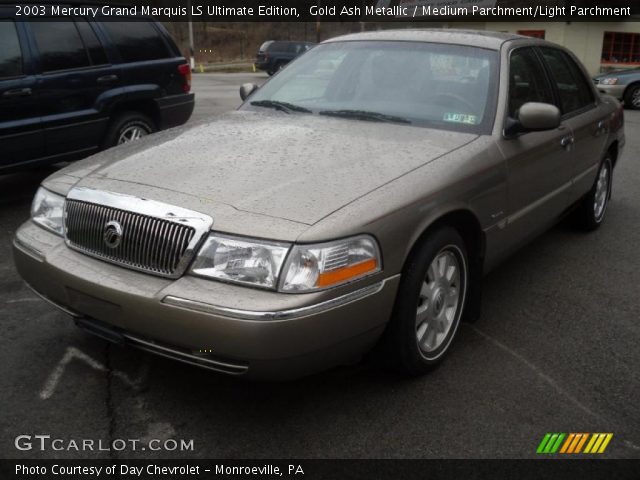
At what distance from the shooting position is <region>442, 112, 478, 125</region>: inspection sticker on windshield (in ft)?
12.3

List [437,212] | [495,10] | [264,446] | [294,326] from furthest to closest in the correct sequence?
1. [495,10]
2. [437,212]
3. [264,446]
4. [294,326]

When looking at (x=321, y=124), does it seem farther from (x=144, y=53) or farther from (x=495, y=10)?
(x=495, y=10)

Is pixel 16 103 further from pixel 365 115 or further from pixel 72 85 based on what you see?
pixel 365 115

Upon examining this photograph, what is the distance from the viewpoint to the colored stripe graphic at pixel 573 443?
2803 mm

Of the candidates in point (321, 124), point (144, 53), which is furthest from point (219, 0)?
point (321, 124)

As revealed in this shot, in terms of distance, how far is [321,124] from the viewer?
382cm

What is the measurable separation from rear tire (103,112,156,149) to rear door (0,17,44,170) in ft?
2.73

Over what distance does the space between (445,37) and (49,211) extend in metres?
2.65

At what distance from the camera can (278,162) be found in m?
3.21

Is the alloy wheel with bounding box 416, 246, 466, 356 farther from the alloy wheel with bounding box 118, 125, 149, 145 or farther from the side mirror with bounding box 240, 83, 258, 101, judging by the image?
the alloy wheel with bounding box 118, 125, 149, 145

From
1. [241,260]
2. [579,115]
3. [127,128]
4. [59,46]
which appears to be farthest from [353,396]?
[59,46]

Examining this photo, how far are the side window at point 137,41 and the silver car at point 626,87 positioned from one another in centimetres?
1262

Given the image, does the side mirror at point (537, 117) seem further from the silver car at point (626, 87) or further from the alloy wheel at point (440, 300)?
the silver car at point (626, 87)

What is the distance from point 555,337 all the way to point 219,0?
59.3 metres
